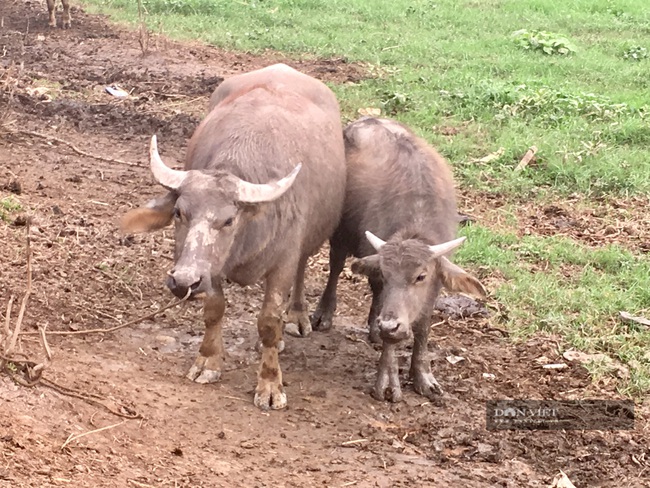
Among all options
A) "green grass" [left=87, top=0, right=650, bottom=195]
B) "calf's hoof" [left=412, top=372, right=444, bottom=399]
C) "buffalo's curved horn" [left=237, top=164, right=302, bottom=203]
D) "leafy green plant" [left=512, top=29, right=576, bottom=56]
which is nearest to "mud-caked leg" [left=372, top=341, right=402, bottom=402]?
"calf's hoof" [left=412, top=372, right=444, bottom=399]

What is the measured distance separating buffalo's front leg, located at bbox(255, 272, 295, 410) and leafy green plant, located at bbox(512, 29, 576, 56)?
9080 mm

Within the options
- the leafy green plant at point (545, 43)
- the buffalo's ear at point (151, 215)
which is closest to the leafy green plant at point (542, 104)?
the leafy green plant at point (545, 43)

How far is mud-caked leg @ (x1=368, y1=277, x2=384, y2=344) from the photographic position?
5.72 m

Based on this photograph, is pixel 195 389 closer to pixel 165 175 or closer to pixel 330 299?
pixel 165 175

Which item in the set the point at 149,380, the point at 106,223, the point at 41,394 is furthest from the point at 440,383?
the point at 106,223

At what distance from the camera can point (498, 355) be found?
605cm

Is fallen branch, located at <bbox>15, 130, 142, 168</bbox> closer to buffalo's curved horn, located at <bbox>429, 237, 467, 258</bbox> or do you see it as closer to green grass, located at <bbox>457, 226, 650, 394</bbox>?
green grass, located at <bbox>457, 226, 650, 394</bbox>

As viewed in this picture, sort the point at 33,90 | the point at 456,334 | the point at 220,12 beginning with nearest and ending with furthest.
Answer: the point at 456,334 < the point at 33,90 < the point at 220,12

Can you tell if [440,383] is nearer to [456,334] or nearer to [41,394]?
[456,334]

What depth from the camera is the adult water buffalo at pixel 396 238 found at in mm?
5137

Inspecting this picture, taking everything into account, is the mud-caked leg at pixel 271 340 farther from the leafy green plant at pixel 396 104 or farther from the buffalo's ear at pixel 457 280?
the leafy green plant at pixel 396 104

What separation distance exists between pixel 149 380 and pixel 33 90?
598 centimetres

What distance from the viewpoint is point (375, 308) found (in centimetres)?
598

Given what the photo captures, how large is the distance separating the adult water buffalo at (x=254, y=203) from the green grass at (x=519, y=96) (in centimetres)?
185
